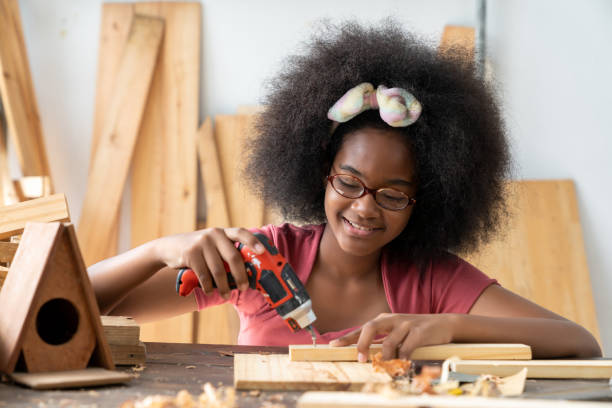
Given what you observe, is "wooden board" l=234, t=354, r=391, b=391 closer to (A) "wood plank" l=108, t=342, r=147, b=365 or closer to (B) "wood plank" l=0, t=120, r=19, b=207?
(A) "wood plank" l=108, t=342, r=147, b=365

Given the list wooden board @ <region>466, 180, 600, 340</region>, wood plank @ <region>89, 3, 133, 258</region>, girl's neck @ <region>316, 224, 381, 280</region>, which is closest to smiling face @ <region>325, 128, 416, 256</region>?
girl's neck @ <region>316, 224, 381, 280</region>

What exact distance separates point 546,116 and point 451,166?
2247 millimetres

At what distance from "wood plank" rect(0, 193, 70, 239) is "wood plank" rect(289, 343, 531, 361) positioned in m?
0.64

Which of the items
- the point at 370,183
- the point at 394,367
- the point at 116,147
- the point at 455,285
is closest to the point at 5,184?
the point at 116,147

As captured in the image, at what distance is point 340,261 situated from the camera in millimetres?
2082

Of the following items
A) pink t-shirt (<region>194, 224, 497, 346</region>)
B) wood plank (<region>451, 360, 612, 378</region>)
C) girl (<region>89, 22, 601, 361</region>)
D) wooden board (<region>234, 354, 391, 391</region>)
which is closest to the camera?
wooden board (<region>234, 354, 391, 391</region>)

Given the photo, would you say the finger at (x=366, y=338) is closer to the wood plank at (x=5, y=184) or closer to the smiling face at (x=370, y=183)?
the smiling face at (x=370, y=183)

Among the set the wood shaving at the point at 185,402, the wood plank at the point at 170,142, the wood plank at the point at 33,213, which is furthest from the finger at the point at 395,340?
the wood plank at the point at 170,142

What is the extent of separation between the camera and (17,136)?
3.42 m

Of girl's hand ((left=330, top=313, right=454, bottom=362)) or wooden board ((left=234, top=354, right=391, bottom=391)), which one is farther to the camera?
girl's hand ((left=330, top=313, right=454, bottom=362))

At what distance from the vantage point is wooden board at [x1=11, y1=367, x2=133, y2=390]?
1178 millimetres

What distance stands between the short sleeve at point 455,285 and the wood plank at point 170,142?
193 cm

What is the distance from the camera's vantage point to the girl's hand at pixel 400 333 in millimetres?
1492

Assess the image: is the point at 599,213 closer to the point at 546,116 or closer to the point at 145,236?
the point at 546,116
